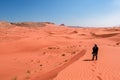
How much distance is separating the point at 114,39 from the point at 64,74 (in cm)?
3058

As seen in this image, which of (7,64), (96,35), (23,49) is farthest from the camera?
(96,35)

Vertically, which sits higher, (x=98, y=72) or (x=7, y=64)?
(x=98, y=72)

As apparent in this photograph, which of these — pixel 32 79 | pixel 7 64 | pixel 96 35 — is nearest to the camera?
pixel 32 79

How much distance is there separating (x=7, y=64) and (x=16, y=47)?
9.34m

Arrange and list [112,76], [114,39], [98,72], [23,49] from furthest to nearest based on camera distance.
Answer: [114,39], [23,49], [98,72], [112,76]

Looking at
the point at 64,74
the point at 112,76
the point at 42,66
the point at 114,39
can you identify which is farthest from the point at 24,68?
the point at 114,39

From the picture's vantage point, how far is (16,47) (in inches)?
1090

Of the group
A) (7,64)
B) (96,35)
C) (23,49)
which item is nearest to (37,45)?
(23,49)

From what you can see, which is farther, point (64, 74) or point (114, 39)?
point (114, 39)

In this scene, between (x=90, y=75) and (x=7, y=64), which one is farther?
(x=7, y=64)

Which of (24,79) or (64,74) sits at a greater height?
(64,74)

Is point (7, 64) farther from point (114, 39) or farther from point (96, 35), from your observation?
point (96, 35)

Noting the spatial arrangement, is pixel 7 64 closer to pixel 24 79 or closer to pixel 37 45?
pixel 24 79

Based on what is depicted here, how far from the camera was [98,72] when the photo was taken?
1138cm
